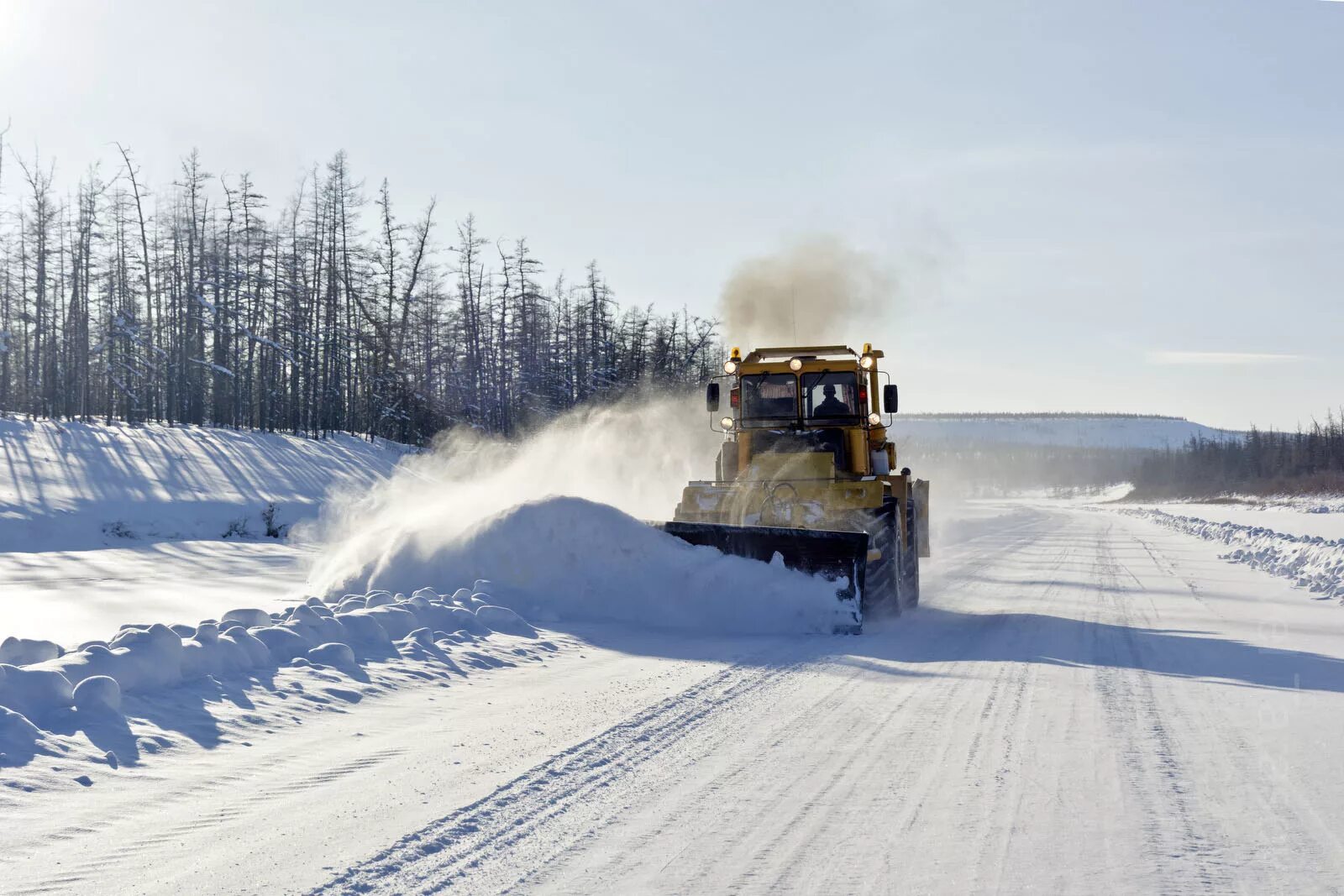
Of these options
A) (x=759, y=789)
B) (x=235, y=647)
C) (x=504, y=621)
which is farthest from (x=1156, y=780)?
(x=504, y=621)

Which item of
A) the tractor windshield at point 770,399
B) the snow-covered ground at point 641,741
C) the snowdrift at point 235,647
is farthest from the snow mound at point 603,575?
the tractor windshield at point 770,399

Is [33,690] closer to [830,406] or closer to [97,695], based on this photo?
[97,695]

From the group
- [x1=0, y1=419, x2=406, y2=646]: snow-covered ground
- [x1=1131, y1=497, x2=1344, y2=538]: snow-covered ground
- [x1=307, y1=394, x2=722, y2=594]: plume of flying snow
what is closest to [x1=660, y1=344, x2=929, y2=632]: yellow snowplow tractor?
[x1=307, y1=394, x2=722, y2=594]: plume of flying snow

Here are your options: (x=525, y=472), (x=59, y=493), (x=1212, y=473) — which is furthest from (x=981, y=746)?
(x=1212, y=473)

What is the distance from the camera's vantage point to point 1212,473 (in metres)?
106

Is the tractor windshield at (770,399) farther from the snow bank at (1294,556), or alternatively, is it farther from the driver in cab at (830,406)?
the snow bank at (1294,556)

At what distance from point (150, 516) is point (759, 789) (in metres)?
23.3

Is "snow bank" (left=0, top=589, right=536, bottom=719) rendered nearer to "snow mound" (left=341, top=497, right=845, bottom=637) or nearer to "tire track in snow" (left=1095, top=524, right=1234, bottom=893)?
"snow mound" (left=341, top=497, right=845, bottom=637)

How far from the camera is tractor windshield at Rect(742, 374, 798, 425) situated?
1369cm

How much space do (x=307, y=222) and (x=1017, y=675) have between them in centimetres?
4501

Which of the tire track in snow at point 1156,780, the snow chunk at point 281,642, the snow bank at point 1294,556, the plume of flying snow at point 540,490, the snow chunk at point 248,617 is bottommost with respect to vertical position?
the snow bank at point 1294,556

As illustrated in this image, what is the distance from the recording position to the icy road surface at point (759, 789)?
365 cm

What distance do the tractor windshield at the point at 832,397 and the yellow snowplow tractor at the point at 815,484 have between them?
13 mm

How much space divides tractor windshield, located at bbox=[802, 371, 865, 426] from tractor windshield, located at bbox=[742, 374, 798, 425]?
6.4 inches
